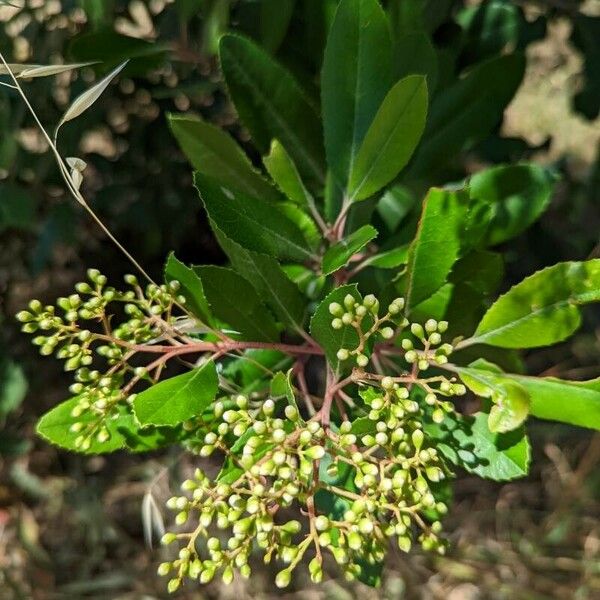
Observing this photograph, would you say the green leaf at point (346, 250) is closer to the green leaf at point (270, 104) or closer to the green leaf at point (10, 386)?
the green leaf at point (270, 104)

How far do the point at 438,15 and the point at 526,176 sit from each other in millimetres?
338

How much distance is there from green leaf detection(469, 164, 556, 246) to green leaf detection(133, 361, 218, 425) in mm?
399

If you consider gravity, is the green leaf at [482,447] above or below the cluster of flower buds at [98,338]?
below

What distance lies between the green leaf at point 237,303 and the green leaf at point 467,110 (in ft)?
1.16

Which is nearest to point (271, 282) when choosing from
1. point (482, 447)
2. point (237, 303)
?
point (237, 303)

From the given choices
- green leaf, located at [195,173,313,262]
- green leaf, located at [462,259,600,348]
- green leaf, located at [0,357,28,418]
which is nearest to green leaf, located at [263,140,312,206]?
green leaf, located at [195,173,313,262]

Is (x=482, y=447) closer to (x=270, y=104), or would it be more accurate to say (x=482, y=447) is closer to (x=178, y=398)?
(x=178, y=398)

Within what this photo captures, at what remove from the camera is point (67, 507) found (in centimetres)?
182

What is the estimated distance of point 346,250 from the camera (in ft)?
2.24

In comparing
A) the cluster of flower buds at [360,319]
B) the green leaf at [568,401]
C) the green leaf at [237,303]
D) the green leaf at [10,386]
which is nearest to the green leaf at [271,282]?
the green leaf at [237,303]

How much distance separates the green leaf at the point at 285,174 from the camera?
78cm

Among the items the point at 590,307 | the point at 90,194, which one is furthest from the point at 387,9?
the point at 590,307

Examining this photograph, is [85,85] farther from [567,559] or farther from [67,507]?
[567,559]

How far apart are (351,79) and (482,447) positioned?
1.42 feet
